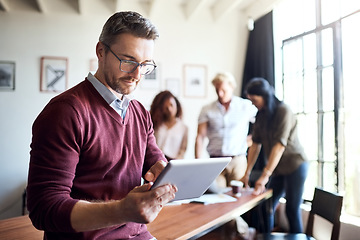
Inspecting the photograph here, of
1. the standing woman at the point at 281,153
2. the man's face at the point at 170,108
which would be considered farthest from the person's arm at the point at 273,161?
the man's face at the point at 170,108

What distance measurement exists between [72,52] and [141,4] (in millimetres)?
1191

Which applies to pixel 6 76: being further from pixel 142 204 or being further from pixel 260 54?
pixel 142 204

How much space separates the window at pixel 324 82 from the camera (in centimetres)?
314

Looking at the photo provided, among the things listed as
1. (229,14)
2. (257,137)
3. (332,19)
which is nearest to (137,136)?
(257,137)

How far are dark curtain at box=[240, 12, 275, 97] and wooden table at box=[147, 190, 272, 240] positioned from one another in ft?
7.52

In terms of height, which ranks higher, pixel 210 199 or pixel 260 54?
pixel 260 54

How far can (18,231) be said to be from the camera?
1577 millimetres

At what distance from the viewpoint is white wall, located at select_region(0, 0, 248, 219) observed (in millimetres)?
4098

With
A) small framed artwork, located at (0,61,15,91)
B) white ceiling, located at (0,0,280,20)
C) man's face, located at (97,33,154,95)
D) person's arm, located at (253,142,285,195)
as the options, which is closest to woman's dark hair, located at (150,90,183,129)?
person's arm, located at (253,142,285,195)

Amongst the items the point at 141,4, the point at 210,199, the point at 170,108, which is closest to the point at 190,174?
the point at 210,199

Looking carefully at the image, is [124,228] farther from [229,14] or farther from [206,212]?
[229,14]

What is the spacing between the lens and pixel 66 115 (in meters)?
0.93

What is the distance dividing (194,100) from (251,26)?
1.30m

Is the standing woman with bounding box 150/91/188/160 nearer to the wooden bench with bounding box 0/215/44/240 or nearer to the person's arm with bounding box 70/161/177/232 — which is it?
the wooden bench with bounding box 0/215/44/240
